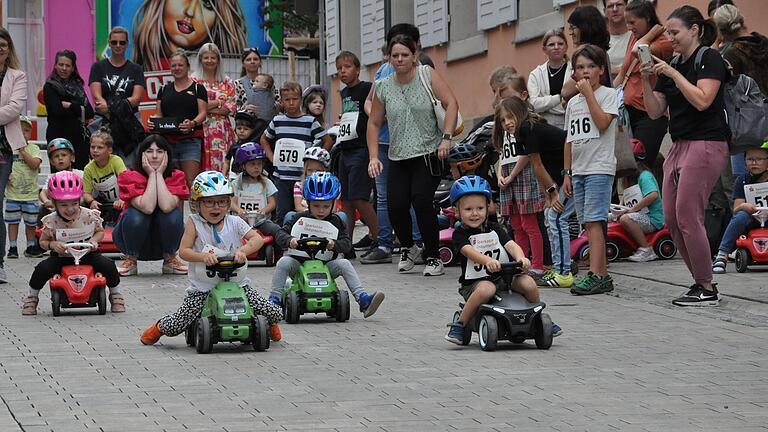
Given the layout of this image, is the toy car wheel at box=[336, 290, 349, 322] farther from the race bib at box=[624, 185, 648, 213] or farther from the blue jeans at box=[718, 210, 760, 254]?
the race bib at box=[624, 185, 648, 213]

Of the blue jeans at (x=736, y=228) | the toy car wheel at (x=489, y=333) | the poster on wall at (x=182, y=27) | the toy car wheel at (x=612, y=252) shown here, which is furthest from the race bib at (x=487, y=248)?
the poster on wall at (x=182, y=27)

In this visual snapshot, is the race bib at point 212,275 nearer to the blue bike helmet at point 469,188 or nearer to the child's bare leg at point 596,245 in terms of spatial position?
the blue bike helmet at point 469,188

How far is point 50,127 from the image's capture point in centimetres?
1903

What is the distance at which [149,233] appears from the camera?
15.6 meters

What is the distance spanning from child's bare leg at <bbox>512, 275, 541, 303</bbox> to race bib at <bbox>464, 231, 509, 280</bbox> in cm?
19

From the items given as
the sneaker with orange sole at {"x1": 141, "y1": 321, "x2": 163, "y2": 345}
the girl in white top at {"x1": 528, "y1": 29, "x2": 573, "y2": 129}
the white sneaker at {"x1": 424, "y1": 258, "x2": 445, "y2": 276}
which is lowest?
the sneaker with orange sole at {"x1": 141, "y1": 321, "x2": 163, "y2": 345}

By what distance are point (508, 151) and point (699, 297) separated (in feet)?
9.85

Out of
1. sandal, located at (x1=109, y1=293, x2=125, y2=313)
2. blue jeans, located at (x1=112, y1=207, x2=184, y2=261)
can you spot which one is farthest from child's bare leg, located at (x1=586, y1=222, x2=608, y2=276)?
blue jeans, located at (x1=112, y1=207, x2=184, y2=261)

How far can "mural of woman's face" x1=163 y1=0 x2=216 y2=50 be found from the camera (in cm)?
4488

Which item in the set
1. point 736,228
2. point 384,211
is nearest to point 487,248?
point 736,228

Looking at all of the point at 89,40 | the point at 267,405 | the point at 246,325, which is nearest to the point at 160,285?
the point at 246,325

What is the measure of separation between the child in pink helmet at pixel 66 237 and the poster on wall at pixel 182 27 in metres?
31.1

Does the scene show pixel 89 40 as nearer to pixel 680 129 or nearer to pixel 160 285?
pixel 160 285

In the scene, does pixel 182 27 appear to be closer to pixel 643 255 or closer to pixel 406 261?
pixel 406 261
